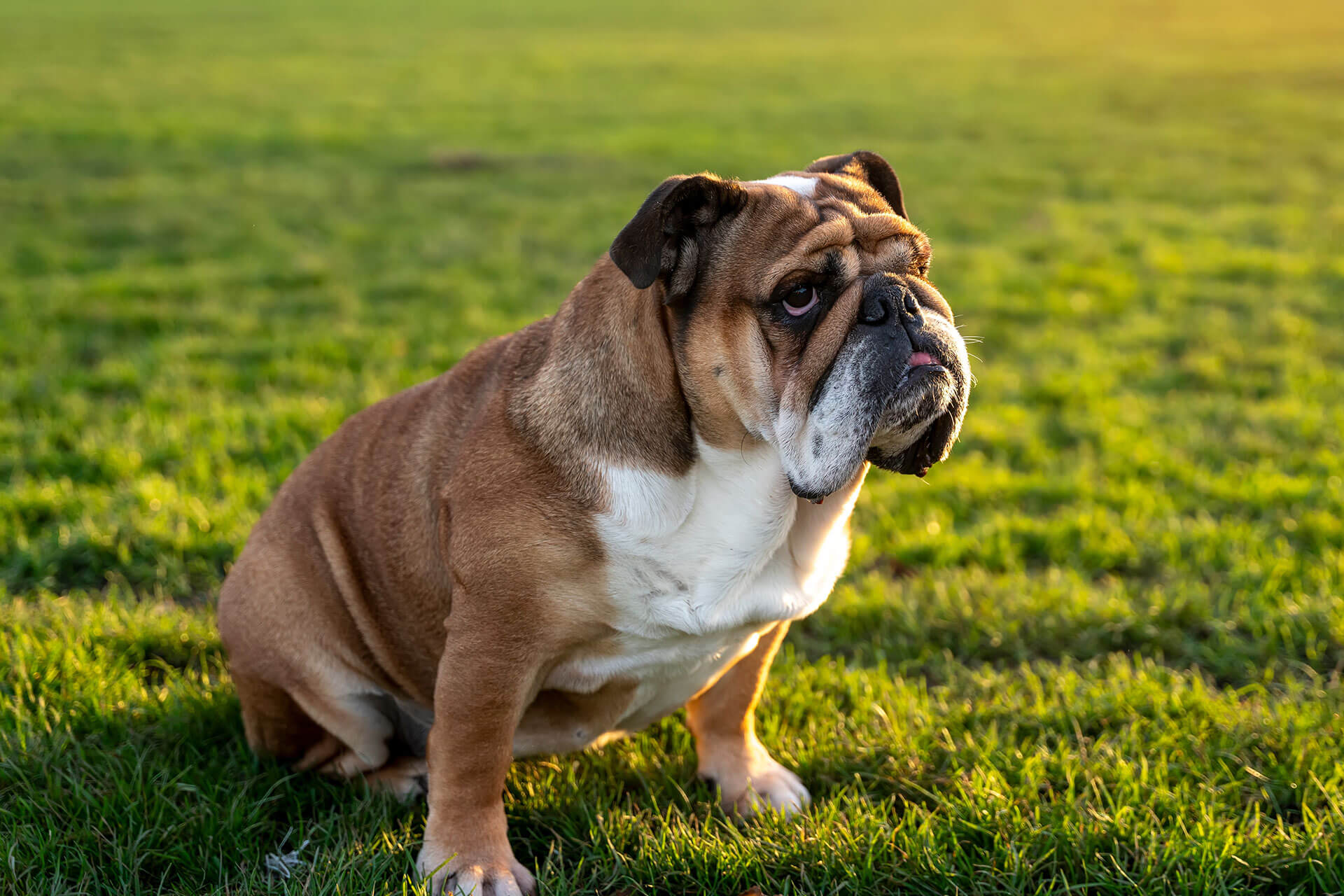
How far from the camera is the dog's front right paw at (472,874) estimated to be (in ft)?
10.6

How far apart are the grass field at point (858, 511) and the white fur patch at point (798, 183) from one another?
5.97 feet

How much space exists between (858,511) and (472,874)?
3153 millimetres

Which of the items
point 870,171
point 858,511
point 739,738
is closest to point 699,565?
point 739,738

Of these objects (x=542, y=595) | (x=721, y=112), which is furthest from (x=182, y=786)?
(x=721, y=112)

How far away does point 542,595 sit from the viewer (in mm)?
3131

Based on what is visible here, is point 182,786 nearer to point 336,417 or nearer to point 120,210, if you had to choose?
point 336,417

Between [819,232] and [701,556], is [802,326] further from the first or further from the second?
[701,556]

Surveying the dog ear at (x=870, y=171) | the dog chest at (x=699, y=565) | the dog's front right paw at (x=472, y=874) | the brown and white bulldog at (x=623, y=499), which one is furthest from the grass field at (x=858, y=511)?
the dog ear at (x=870, y=171)

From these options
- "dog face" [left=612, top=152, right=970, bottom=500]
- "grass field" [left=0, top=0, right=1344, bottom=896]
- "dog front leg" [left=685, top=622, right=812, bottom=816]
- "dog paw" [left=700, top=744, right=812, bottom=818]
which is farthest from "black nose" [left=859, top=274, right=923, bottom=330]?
"dog paw" [left=700, top=744, right=812, bottom=818]

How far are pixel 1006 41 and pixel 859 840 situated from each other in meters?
30.6

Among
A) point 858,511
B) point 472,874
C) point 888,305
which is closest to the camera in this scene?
point 888,305

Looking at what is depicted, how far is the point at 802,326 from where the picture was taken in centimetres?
296

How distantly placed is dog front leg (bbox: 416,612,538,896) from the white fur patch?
56.4 inches

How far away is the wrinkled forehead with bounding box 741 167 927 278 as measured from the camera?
2.98m
